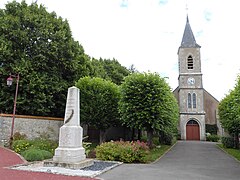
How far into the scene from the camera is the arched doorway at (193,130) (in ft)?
118

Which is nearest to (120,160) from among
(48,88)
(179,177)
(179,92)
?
(179,177)

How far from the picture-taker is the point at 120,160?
1227 centimetres

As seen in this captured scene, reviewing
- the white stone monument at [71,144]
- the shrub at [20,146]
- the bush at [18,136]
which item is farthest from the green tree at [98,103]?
the white stone monument at [71,144]

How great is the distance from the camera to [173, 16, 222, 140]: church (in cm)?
3634

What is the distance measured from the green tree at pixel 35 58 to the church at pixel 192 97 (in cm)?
2158

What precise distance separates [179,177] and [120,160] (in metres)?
Result: 4.53

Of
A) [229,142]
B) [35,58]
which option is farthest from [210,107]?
[35,58]

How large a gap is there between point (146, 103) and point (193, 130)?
2162 centimetres

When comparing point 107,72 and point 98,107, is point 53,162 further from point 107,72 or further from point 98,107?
point 107,72

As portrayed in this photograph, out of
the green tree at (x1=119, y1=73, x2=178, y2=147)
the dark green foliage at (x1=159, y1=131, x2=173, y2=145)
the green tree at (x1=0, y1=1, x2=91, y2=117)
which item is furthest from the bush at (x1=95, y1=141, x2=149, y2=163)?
the dark green foliage at (x1=159, y1=131, x2=173, y2=145)

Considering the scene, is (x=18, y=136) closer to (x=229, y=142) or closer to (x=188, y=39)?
(x=229, y=142)

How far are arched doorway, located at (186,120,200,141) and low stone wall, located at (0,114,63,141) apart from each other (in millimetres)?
22973

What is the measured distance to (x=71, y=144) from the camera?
10289 millimetres

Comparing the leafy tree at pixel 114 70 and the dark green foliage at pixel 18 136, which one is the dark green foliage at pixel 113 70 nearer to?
the leafy tree at pixel 114 70
